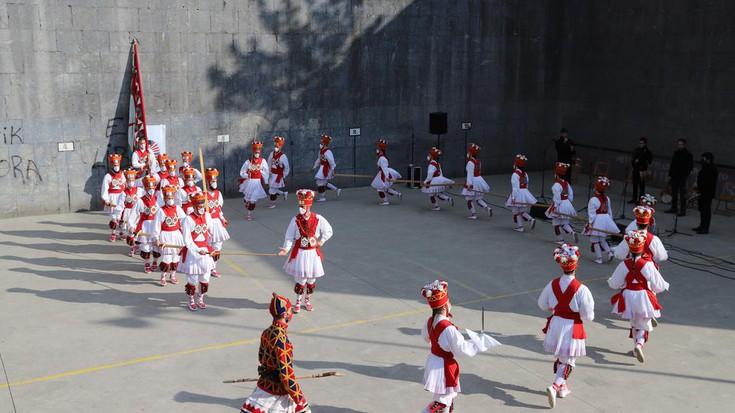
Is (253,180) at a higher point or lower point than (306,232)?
higher

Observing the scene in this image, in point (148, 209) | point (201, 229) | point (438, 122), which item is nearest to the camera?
point (201, 229)

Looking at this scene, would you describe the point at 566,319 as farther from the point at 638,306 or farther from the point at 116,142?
the point at 116,142

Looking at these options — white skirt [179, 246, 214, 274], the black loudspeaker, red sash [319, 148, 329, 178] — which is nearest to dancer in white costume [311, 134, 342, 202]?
red sash [319, 148, 329, 178]

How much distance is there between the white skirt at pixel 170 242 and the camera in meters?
13.5

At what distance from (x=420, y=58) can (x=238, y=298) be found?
516 inches

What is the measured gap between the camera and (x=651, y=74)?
2375 centimetres

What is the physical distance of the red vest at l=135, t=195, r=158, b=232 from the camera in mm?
14609

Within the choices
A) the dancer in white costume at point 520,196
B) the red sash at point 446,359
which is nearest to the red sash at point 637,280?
the red sash at point 446,359

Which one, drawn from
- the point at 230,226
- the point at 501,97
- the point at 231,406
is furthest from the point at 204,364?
the point at 501,97

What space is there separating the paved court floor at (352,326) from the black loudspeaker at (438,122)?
5660mm

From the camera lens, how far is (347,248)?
1653cm

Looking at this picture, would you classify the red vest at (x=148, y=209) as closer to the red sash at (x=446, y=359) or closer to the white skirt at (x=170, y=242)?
the white skirt at (x=170, y=242)

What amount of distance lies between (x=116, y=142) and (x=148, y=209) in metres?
6.24

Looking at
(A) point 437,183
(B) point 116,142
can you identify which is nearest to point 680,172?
(A) point 437,183
